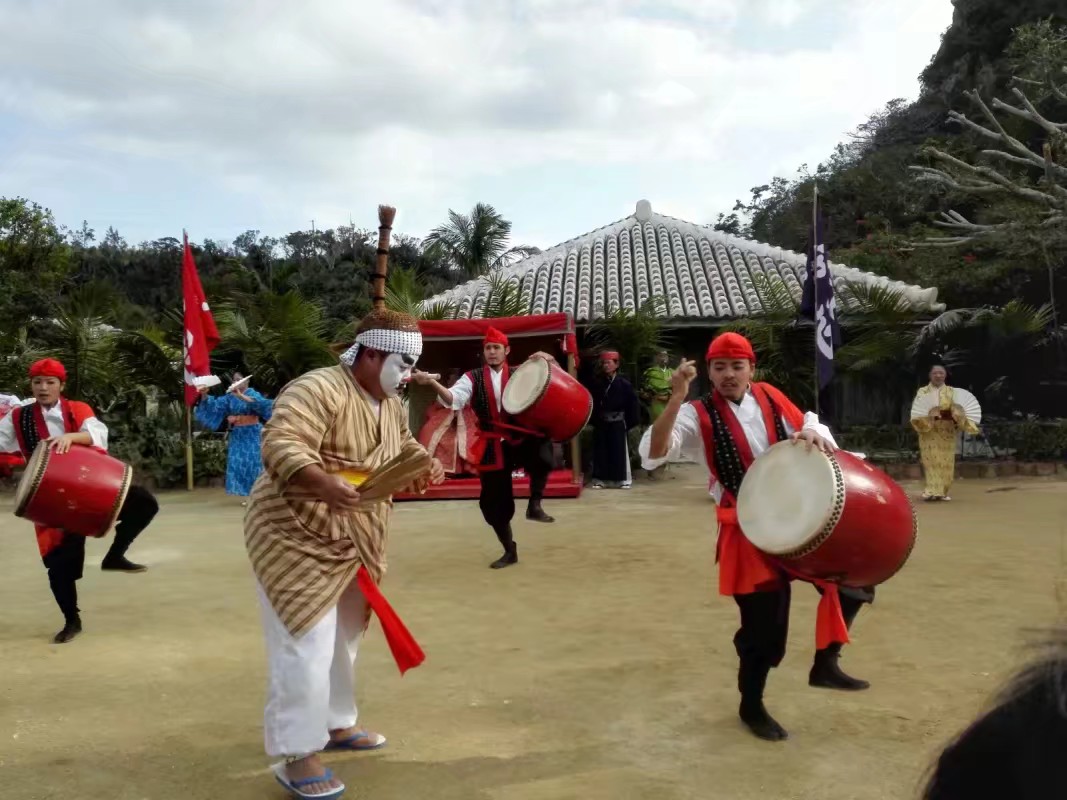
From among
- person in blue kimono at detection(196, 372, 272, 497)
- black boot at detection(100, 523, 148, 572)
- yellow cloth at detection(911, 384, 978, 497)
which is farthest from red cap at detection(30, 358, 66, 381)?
yellow cloth at detection(911, 384, 978, 497)

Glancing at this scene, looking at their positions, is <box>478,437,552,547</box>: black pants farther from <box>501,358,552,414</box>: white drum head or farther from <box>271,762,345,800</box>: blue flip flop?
<box>271,762,345,800</box>: blue flip flop

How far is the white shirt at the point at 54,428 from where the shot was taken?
4844 mm

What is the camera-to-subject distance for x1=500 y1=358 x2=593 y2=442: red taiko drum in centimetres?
618

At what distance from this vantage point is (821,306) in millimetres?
8219

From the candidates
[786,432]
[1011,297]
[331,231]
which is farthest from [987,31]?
[786,432]

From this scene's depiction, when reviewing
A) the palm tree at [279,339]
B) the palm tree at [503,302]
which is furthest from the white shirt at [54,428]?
the palm tree at [503,302]

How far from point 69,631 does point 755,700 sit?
135 inches

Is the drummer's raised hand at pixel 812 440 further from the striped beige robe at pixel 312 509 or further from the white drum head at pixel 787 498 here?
the striped beige robe at pixel 312 509

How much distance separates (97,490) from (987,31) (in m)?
26.1

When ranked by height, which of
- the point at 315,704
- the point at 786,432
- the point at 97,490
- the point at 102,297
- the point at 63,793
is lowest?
the point at 63,793

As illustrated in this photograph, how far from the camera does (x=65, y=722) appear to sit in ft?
12.0

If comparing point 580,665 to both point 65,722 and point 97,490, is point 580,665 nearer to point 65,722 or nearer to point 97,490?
point 65,722

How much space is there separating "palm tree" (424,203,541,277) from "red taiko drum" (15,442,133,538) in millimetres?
18860

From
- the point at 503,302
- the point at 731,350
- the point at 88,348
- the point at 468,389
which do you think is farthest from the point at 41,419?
the point at 88,348
